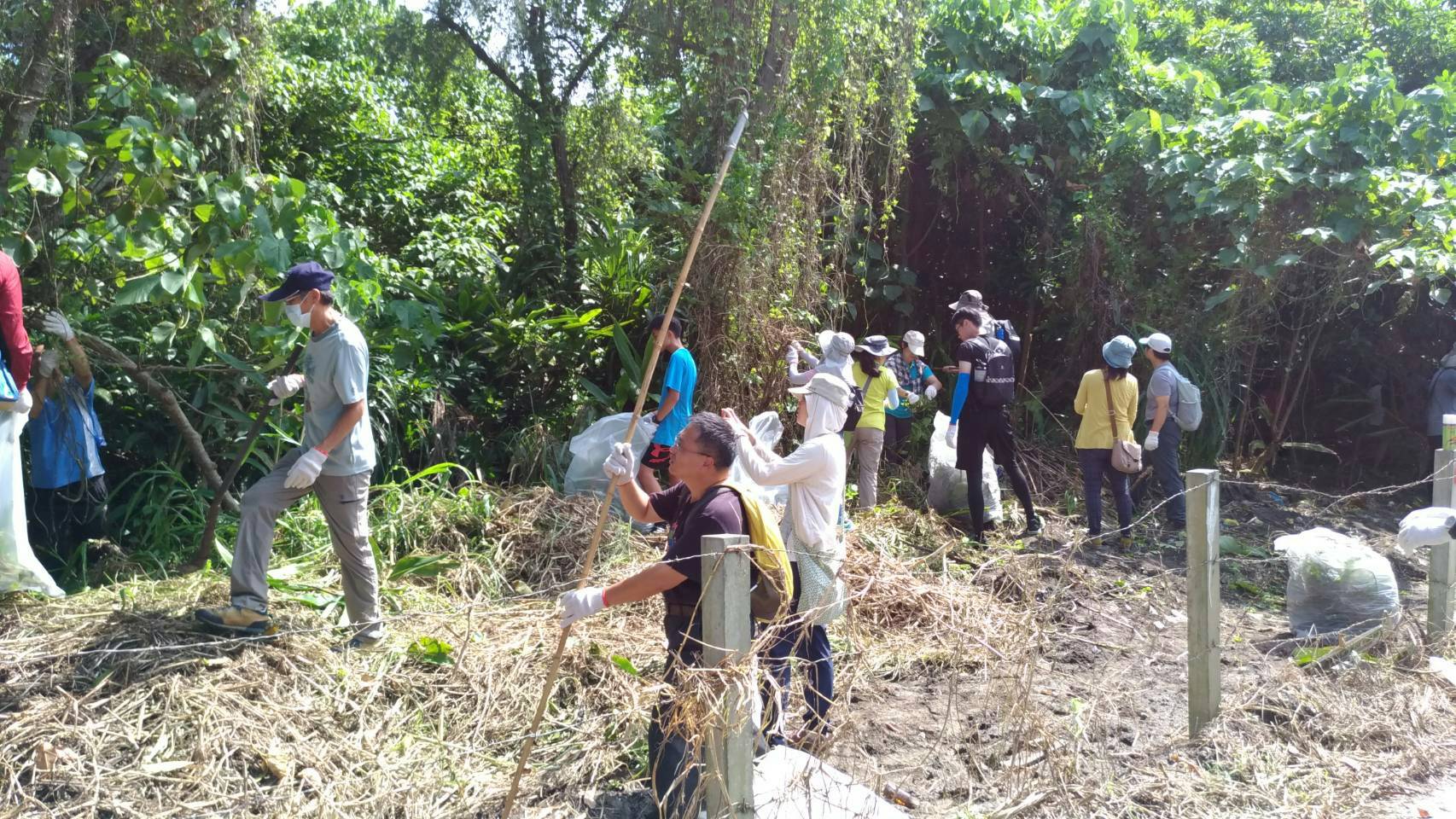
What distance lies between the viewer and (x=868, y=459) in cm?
773

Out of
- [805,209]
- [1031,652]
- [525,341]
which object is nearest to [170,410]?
[525,341]

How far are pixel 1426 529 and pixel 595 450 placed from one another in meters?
4.44

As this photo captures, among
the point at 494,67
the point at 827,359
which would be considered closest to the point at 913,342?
the point at 827,359

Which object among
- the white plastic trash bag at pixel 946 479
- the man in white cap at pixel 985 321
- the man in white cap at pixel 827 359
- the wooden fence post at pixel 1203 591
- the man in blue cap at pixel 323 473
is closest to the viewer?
the wooden fence post at pixel 1203 591

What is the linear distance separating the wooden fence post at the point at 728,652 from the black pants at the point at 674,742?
4.2 inches

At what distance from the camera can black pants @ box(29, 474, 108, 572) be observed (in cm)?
550

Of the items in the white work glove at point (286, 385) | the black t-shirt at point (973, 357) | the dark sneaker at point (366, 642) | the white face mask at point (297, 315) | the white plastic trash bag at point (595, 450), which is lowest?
the dark sneaker at point (366, 642)

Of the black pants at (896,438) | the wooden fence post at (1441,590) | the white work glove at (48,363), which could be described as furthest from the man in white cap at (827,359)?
the white work glove at (48,363)

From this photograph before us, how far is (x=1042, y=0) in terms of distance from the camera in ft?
35.3

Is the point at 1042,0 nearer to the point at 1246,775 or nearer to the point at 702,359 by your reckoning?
the point at 702,359

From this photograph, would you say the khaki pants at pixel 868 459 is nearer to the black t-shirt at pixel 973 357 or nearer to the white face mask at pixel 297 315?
the black t-shirt at pixel 973 357

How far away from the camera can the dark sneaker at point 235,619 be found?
446 centimetres

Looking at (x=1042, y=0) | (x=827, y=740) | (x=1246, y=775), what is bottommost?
(x=1246, y=775)

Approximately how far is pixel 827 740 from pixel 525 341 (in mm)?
5035
